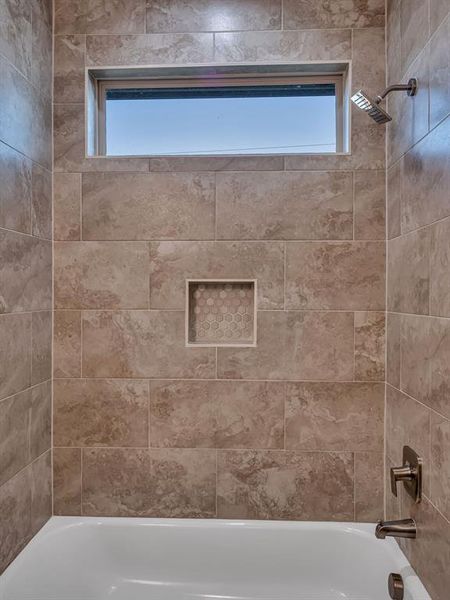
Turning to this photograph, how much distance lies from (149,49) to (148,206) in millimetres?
681

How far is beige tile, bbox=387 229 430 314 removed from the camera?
4.51 ft

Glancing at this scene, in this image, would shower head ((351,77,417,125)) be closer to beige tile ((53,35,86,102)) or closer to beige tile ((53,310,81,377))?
beige tile ((53,35,86,102))

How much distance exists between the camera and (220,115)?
6.47 ft

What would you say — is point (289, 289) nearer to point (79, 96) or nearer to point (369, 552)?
point (369, 552)

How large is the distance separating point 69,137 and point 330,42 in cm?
119

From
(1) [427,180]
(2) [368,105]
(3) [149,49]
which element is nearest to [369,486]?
(1) [427,180]

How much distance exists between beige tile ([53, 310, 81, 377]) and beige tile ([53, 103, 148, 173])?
0.63 meters

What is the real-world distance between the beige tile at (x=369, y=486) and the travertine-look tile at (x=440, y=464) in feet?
1.66

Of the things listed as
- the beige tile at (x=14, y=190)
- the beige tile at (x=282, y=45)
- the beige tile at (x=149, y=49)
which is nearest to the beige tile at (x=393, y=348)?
the beige tile at (x=282, y=45)

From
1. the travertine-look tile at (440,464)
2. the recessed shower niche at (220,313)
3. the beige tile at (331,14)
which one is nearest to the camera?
the travertine-look tile at (440,464)

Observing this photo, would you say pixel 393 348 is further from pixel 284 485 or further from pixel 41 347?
pixel 41 347

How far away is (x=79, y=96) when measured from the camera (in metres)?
1.85

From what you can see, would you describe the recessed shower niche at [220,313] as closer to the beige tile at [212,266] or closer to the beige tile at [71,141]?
the beige tile at [212,266]

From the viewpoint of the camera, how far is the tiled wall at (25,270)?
1.46 metres
